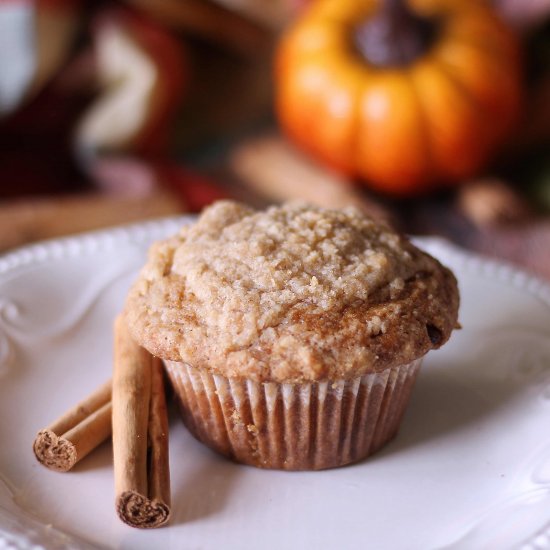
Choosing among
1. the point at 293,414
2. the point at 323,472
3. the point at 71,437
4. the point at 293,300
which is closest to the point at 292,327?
the point at 293,300

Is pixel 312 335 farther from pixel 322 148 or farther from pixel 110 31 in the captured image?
pixel 110 31

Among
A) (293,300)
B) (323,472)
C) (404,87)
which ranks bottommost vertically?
(323,472)

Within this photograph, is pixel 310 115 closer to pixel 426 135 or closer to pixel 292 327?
pixel 426 135

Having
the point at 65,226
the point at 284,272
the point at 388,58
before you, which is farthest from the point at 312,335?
the point at 388,58

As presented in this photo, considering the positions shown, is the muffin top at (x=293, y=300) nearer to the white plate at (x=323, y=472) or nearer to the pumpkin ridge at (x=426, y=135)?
the white plate at (x=323, y=472)

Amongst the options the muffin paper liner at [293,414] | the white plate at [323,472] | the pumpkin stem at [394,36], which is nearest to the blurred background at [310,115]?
the pumpkin stem at [394,36]

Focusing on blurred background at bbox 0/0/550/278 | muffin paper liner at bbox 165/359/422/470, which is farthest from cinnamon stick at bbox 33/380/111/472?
blurred background at bbox 0/0/550/278

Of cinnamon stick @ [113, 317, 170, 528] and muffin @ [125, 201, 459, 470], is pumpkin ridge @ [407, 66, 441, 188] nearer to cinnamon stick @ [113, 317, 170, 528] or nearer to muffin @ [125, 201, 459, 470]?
muffin @ [125, 201, 459, 470]
